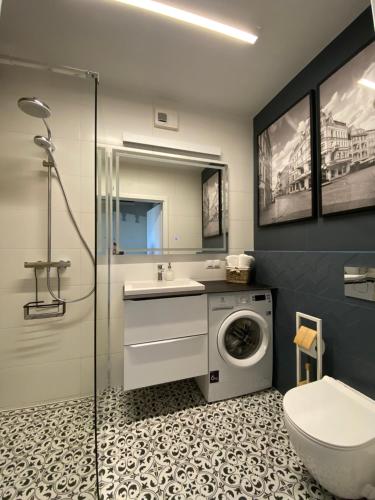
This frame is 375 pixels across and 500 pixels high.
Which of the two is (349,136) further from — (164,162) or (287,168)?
(164,162)

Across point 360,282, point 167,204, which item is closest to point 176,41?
point 167,204

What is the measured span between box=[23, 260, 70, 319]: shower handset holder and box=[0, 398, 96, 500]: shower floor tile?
2.34ft

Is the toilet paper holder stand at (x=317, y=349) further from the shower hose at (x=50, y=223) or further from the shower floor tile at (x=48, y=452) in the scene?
the shower hose at (x=50, y=223)

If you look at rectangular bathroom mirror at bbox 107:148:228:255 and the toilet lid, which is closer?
the toilet lid

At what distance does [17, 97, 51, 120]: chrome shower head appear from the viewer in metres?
1.25

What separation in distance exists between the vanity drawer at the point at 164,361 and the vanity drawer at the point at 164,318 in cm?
5

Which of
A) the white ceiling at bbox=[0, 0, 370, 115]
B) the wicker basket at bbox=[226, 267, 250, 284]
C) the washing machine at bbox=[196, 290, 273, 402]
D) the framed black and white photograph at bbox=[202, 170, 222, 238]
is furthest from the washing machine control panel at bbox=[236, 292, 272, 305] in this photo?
the white ceiling at bbox=[0, 0, 370, 115]

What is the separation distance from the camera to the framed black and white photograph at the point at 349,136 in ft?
3.95

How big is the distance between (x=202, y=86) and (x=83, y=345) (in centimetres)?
243

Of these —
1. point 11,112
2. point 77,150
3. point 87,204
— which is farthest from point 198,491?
point 11,112

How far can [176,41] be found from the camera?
4.66 feet

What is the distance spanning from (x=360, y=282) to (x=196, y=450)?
1375 millimetres

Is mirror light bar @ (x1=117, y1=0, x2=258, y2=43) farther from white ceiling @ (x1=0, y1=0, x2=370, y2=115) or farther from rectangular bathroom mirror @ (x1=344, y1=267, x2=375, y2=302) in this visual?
rectangular bathroom mirror @ (x1=344, y1=267, x2=375, y2=302)

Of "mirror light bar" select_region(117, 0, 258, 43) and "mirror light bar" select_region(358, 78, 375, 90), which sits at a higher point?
"mirror light bar" select_region(117, 0, 258, 43)
